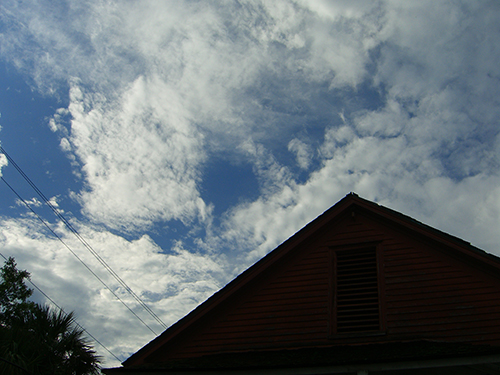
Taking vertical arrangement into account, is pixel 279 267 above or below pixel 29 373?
above

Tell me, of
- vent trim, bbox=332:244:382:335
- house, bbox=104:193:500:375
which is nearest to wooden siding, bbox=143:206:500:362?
house, bbox=104:193:500:375

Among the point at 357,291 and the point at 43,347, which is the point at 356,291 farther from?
the point at 43,347

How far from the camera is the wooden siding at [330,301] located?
9000 mm

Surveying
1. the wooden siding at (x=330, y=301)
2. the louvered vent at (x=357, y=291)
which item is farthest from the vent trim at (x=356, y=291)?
the wooden siding at (x=330, y=301)

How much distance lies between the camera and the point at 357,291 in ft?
34.7


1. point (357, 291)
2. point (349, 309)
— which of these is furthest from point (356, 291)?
point (349, 309)

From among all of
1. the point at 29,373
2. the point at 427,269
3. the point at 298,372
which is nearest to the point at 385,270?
the point at 427,269

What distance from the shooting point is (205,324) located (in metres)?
11.2

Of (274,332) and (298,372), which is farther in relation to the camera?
(274,332)

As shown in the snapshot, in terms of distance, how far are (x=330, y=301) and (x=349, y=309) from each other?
52 cm

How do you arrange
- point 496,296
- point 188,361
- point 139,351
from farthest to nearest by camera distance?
1. point 139,351
2. point 188,361
3. point 496,296

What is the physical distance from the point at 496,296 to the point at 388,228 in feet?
9.83

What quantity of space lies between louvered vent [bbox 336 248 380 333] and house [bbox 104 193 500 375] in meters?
0.03

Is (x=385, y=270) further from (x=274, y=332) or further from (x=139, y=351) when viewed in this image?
(x=139, y=351)
